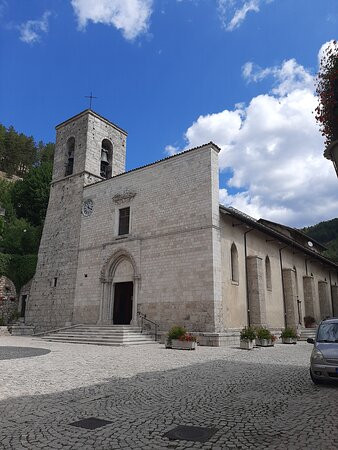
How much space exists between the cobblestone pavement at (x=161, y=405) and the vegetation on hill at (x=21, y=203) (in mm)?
13494

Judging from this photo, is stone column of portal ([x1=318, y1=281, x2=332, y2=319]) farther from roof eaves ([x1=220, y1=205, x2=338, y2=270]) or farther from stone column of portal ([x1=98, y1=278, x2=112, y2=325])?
stone column of portal ([x1=98, y1=278, x2=112, y2=325])

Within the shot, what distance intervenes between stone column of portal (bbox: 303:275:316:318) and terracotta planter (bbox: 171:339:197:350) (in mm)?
15790

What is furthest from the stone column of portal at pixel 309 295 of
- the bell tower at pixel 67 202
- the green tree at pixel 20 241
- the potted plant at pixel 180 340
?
the green tree at pixel 20 241

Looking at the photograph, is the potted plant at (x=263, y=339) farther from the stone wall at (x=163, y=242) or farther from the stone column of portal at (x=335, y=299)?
the stone column of portal at (x=335, y=299)

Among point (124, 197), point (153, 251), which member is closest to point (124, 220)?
point (124, 197)

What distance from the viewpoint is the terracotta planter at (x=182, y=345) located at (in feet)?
43.9

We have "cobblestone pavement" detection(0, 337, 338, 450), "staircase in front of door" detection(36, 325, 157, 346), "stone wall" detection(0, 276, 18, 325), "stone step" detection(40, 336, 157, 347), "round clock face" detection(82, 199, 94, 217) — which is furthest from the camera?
"stone wall" detection(0, 276, 18, 325)

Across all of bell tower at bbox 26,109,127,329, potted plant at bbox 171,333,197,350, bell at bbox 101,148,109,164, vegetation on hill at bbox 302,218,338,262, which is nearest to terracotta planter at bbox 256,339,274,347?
potted plant at bbox 171,333,197,350

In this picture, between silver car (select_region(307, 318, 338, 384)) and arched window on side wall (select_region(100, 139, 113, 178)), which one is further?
arched window on side wall (select_region(100, 139, 113, 178))

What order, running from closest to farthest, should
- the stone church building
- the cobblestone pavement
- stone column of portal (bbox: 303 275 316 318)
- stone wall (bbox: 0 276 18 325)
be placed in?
1. the cobblestone pavement
2. the stone church building
3. stone wall (bbox: 0 276 18 325)
4. stone column of portal (bbox: 303 275 316 318)

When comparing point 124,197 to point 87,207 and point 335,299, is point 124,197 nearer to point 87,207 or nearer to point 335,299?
point 87,207

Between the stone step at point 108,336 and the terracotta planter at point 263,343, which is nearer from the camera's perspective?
the terracotta planter at point 263,343

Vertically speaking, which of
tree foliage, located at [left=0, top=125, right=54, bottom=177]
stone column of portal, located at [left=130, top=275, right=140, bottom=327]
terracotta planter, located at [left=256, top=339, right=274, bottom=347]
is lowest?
terracotta planter, located at [left=256, top=339, right=274, bottom=347]

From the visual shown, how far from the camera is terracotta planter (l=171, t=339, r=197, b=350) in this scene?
43.9 ft
